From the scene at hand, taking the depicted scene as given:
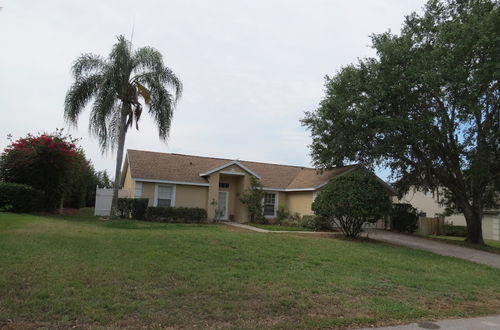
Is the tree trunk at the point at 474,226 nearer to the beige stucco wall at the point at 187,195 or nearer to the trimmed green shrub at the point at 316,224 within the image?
the trimmed green shrub at the point at 316,224

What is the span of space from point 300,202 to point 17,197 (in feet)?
51.0

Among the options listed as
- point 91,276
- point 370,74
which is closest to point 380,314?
point 91,276

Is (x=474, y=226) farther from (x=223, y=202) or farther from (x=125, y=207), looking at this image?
(x=125, y=207)

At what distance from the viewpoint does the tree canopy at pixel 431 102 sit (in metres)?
16.5

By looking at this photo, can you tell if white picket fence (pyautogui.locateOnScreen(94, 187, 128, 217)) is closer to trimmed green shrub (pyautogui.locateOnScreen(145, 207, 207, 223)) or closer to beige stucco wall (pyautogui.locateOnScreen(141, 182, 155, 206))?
beige stucco wall (pyautogui.locateOnScreen(141, 182, 155, 206))

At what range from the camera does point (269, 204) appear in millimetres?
25141

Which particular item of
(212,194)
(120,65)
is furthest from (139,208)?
(120,65)

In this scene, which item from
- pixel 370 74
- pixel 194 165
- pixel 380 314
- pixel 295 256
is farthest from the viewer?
pixel 194 165

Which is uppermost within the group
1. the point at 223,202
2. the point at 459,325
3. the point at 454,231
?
the point at 223,202

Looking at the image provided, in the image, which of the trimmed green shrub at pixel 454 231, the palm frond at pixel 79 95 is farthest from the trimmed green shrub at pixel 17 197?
the trimmed green shrub at pixel 454 231

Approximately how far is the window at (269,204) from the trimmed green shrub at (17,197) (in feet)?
42.5

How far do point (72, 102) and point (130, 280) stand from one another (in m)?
14.7

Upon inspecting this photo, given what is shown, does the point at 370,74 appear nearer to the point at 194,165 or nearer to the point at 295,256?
the point at 295,256

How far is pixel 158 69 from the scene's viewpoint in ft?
64.4
